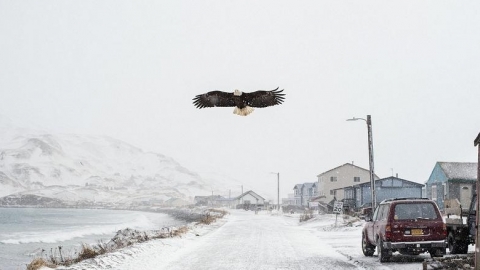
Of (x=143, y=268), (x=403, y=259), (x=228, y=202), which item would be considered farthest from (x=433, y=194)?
(x=228, y=202)

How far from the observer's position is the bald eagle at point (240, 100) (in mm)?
14133

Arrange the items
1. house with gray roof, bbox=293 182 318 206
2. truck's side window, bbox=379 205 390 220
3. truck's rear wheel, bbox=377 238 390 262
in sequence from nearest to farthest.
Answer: truck's rear wheel, bbox=377 238 390 262 → truck's side window, bbox=379 205 390 220 → house with gray roof, bbox=293 182 318 206

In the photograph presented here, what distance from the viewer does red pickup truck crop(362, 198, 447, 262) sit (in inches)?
610

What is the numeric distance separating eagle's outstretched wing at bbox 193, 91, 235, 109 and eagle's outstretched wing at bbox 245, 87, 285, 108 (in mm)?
483

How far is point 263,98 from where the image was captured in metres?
14.9

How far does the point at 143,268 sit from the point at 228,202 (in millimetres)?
181666

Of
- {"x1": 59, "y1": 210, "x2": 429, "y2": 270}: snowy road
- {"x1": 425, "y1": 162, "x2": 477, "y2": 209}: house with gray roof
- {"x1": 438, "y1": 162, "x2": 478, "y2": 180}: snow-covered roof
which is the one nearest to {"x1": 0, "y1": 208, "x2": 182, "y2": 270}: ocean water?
{"x1": 59, "y1": 210, "x2": 429, "y2": 270}: snowy road

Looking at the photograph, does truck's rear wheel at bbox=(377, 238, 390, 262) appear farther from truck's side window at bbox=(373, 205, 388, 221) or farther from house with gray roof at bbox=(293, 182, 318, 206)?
house with gray roof at bbox=(293, 182, 318, 206)

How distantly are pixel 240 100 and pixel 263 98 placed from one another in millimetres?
964

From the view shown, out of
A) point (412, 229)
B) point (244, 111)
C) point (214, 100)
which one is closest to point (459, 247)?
point (412, 229)

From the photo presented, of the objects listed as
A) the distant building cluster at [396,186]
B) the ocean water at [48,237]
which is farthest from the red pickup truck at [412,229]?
the distant building cluster at [396,186]

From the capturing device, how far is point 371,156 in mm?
30344

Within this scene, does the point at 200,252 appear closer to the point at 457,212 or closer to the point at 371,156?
the point at 457,212

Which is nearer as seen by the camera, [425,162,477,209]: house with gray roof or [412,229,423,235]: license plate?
[412,229,423,235]: license plate
